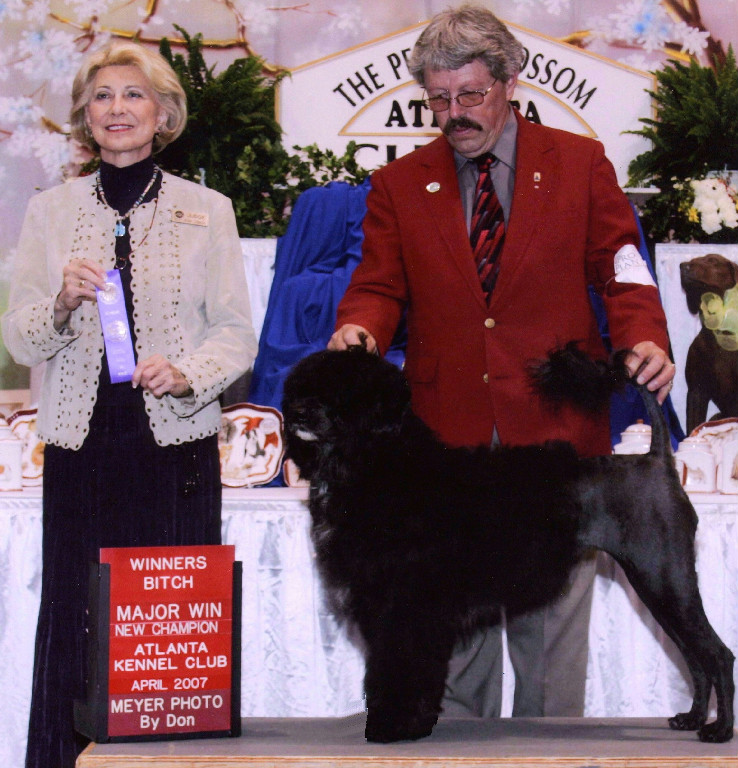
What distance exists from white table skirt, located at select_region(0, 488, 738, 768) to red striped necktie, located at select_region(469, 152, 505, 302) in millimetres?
1090

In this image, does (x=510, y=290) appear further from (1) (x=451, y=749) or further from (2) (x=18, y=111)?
(2) (x=18, y=111)

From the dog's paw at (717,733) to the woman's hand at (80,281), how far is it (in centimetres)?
153

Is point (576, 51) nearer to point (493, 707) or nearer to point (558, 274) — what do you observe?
point (558, 274)

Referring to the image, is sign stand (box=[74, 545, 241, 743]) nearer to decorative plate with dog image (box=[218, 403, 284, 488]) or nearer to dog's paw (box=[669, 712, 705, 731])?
dog's paw (box=[669, 712, 705, 731])

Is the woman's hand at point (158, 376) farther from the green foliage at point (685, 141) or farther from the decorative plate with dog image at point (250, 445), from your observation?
the green foliage at point (685, 141)

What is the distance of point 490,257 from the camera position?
7.79ft

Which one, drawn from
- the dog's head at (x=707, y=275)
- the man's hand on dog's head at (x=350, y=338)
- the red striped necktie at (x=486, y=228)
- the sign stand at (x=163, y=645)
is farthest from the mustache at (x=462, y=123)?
the dog's head at (x=707, y=275)

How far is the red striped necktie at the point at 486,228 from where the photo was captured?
237 centimetres

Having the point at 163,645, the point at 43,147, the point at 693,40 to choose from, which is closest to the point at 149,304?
the point at 163,645

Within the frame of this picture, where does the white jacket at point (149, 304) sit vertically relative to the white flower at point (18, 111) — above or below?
below

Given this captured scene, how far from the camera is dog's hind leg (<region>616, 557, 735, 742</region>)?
1924 millimetres

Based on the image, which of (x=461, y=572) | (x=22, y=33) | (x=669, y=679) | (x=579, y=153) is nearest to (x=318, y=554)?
(x=461, y=572)

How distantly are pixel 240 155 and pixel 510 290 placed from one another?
81.1 inches

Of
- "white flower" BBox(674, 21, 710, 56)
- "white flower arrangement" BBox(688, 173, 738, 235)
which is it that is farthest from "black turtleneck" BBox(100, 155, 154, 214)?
"white flower" BBox(674, 21, 710, 56)
